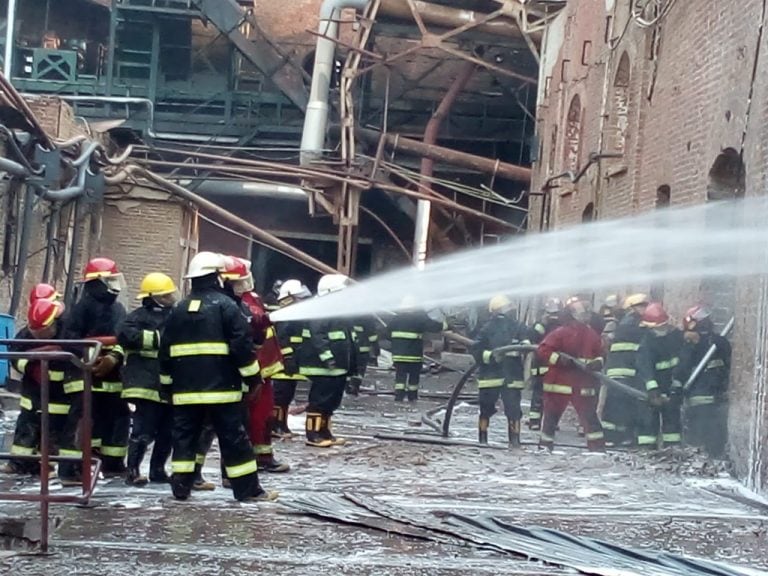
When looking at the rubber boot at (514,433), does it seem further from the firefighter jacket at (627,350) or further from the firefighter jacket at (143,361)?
the firefighter jacket at (143,361)

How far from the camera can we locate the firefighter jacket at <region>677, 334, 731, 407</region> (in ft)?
35.9

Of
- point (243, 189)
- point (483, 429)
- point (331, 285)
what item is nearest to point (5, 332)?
point (331, 285)

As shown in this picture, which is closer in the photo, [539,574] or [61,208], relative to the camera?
[539,574]

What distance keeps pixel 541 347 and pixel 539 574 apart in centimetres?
552

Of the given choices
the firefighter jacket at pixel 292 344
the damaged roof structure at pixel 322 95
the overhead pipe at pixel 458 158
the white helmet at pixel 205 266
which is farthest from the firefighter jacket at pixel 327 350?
the overhead pipe at pixel 458 158

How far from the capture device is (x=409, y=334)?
658 inches

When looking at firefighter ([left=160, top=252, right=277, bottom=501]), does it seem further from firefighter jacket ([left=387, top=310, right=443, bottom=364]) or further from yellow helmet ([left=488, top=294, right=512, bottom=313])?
firefighter jacket ([left=387, top=310, right=443, bottom=364])

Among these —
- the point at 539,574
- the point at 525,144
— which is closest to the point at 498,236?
the point at 525,144

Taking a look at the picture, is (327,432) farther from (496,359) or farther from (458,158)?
(458,158)

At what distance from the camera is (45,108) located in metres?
16.0

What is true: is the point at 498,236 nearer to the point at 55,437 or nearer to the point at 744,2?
the point at 744,2

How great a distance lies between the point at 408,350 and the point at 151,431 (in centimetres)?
811

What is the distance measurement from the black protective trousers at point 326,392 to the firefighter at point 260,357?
112 centimetres

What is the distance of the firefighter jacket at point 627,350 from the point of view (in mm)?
12195
